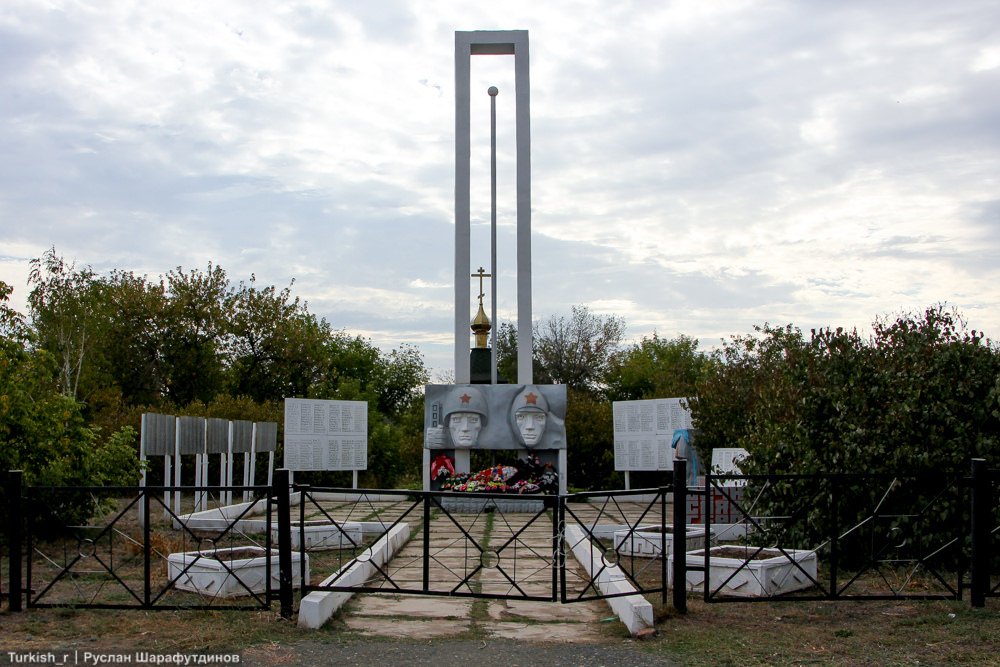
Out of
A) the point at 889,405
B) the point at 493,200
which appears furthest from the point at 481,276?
the point at 889,405

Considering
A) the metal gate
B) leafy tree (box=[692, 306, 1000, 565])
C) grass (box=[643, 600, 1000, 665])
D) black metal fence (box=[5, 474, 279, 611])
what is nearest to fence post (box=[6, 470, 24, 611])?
black metal fence (box=[5, 474, 279, 611])

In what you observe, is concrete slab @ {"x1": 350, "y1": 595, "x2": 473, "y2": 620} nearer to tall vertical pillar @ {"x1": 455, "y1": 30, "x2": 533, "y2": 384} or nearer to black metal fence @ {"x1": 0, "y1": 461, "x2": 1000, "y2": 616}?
black metal fence @ {"x1": 0, "y1": 461, "x2": 1000, "y2": 616}

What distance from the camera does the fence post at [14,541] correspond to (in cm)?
632

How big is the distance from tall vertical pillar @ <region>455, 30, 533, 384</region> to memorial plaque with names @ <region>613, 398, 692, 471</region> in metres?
2.27

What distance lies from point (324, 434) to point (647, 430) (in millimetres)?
5846

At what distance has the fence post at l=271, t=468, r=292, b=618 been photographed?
618cm

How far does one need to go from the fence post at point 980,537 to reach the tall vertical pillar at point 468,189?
1004 cm

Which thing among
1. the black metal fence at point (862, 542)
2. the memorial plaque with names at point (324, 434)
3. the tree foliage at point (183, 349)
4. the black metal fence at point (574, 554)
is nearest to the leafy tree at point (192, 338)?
the tree foliage at point (183, 349)

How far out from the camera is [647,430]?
1691 cm

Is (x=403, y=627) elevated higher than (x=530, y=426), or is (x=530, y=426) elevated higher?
(x=530, y=426)

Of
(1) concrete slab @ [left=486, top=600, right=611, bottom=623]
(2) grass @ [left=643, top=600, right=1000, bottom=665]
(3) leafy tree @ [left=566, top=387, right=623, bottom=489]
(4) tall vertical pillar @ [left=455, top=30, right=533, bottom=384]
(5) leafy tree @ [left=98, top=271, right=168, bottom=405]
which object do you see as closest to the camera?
(2) grass @ [left=643, top=600, right=1000, bottom=665]

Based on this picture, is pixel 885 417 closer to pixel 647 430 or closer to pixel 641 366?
pixel 647 430

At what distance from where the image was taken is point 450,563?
900cm

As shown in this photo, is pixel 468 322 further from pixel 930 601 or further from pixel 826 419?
pixel 930 601
